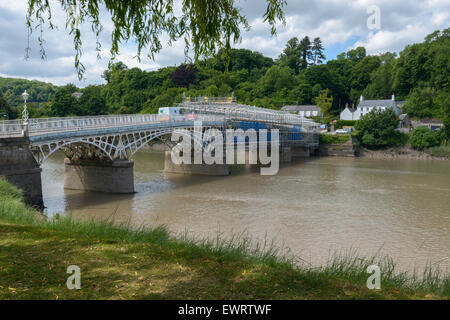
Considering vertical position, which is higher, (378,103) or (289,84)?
(289,84)

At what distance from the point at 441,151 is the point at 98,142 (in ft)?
169

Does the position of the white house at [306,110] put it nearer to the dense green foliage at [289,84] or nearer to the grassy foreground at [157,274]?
the dense green foliage at [289,84]

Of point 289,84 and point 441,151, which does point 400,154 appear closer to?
point 441,151

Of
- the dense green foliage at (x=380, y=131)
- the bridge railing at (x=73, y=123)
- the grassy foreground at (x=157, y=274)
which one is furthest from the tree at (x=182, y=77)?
the grassy foreground at (x=157, y=274)

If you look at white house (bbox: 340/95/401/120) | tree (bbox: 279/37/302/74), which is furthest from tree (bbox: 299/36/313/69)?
white house (bbox: 340/95/401/120)

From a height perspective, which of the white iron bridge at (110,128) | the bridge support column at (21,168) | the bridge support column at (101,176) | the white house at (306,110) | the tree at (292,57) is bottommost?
the bridge support column at (101,176)

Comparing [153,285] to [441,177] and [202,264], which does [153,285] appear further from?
[441,177]

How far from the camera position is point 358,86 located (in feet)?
305

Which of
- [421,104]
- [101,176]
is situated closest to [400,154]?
[421,104]

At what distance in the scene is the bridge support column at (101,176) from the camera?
2883 centimetres

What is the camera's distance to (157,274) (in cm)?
616

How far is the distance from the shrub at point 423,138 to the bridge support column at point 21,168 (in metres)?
56.5

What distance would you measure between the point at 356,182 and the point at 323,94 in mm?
47910

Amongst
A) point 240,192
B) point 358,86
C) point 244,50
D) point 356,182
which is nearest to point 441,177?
point 356,182
